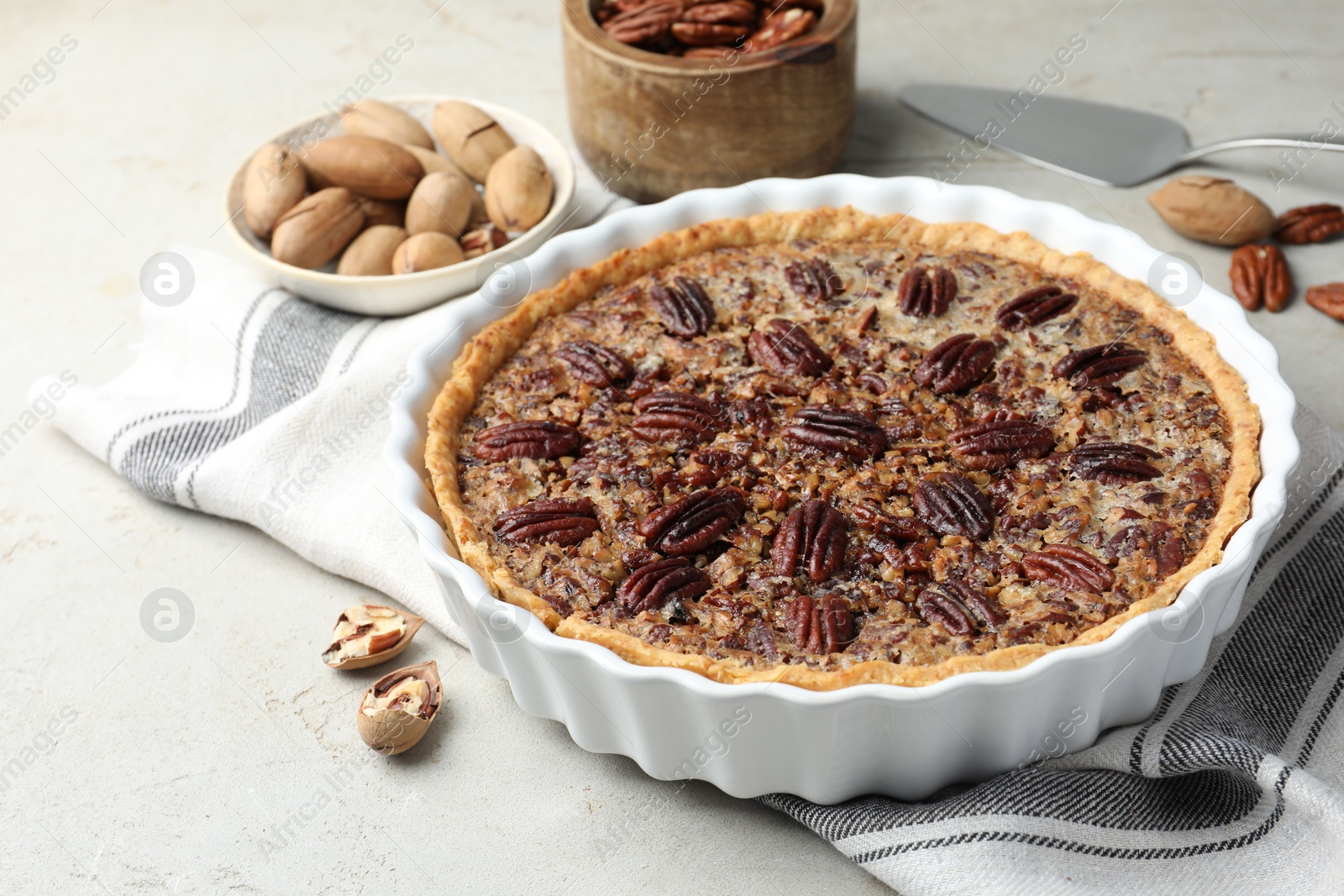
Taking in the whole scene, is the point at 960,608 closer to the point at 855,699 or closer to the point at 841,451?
the point at 855,699

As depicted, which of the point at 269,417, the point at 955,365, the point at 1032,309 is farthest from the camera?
the point at 269,417

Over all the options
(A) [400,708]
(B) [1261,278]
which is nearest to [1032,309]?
(B) [1261,278]

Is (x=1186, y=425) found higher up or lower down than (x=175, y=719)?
higher up

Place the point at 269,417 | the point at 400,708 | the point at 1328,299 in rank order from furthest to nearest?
the point at 1328,299
the point at 269,417
the point at 400,708

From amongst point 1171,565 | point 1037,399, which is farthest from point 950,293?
point 1171,565

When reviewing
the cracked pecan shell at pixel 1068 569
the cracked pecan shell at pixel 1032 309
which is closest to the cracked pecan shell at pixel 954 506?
the cracked pecan shell at pixel 1068 569

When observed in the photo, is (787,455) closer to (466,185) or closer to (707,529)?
(707,529)

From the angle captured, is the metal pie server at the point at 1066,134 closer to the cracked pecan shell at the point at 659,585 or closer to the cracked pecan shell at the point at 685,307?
the cracked pecan shell at the point at 685,307
